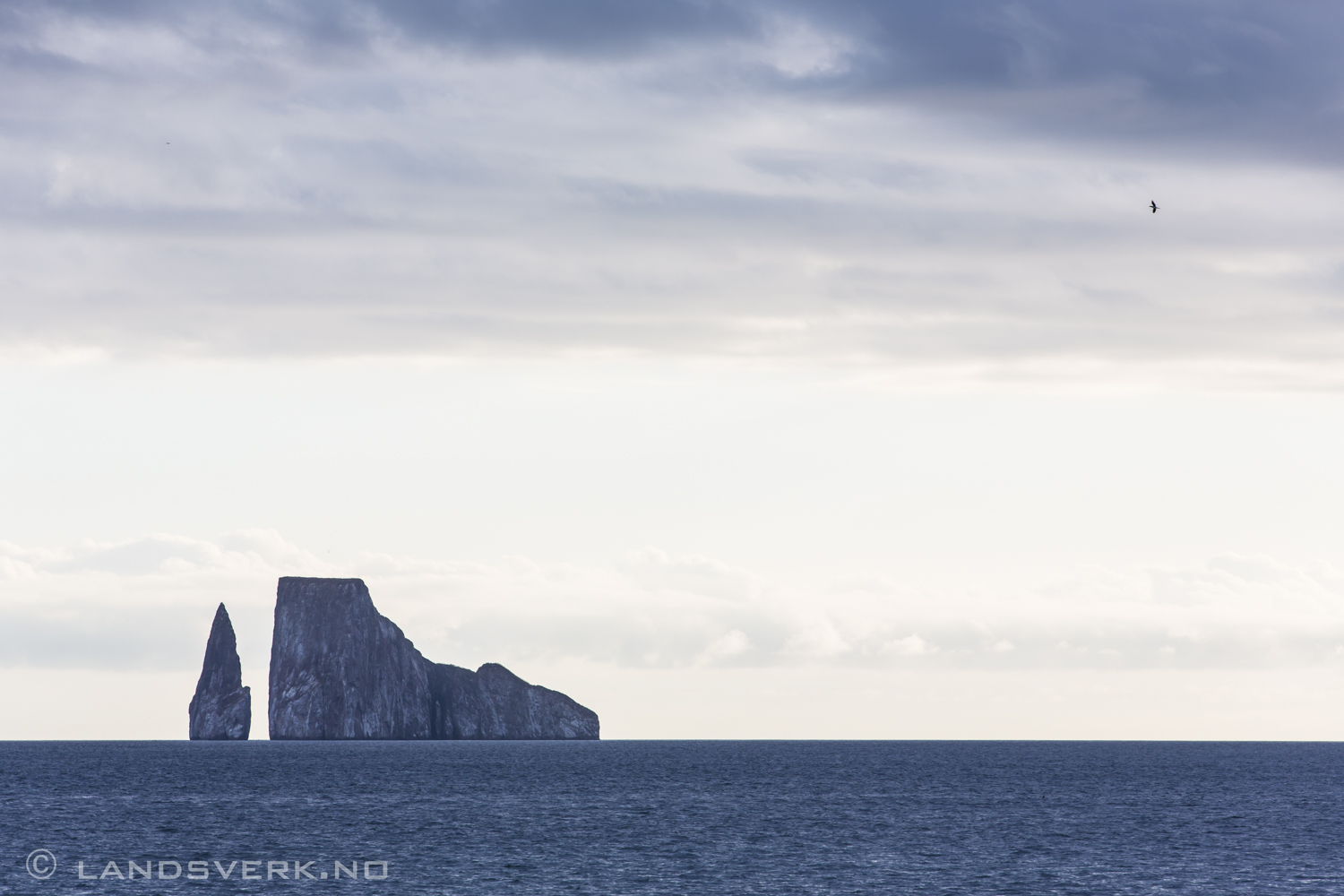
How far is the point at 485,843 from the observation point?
112562 millimetres

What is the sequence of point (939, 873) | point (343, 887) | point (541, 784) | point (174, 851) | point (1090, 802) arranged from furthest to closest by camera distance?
1. point (541, 784)
2. point (1090, 802)
3. point (174, 851)
4. point (939, 873)
5. point (343, 887)

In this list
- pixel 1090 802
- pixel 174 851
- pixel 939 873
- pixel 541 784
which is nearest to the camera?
pixel 939 873

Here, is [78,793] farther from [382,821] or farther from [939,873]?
[939,873]

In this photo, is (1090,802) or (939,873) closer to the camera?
(939,873)

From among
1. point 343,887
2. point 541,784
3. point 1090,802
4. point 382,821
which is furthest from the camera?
point 541,784

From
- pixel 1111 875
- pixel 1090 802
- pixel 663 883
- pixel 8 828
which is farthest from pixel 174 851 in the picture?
pixel 1090 802

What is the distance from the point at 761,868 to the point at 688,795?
69.0 metres

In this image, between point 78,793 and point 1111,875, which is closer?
point 1111,875

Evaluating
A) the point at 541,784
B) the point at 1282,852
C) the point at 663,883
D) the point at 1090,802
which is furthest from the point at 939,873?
the point at 541,784

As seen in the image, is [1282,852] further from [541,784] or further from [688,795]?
[541,784]

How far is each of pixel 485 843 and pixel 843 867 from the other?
27478mm

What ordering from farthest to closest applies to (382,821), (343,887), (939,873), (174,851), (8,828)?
(382,821), (8,828), (174,851), (939,873), (343,887)

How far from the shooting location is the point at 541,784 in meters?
186

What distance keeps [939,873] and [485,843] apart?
33908mm
